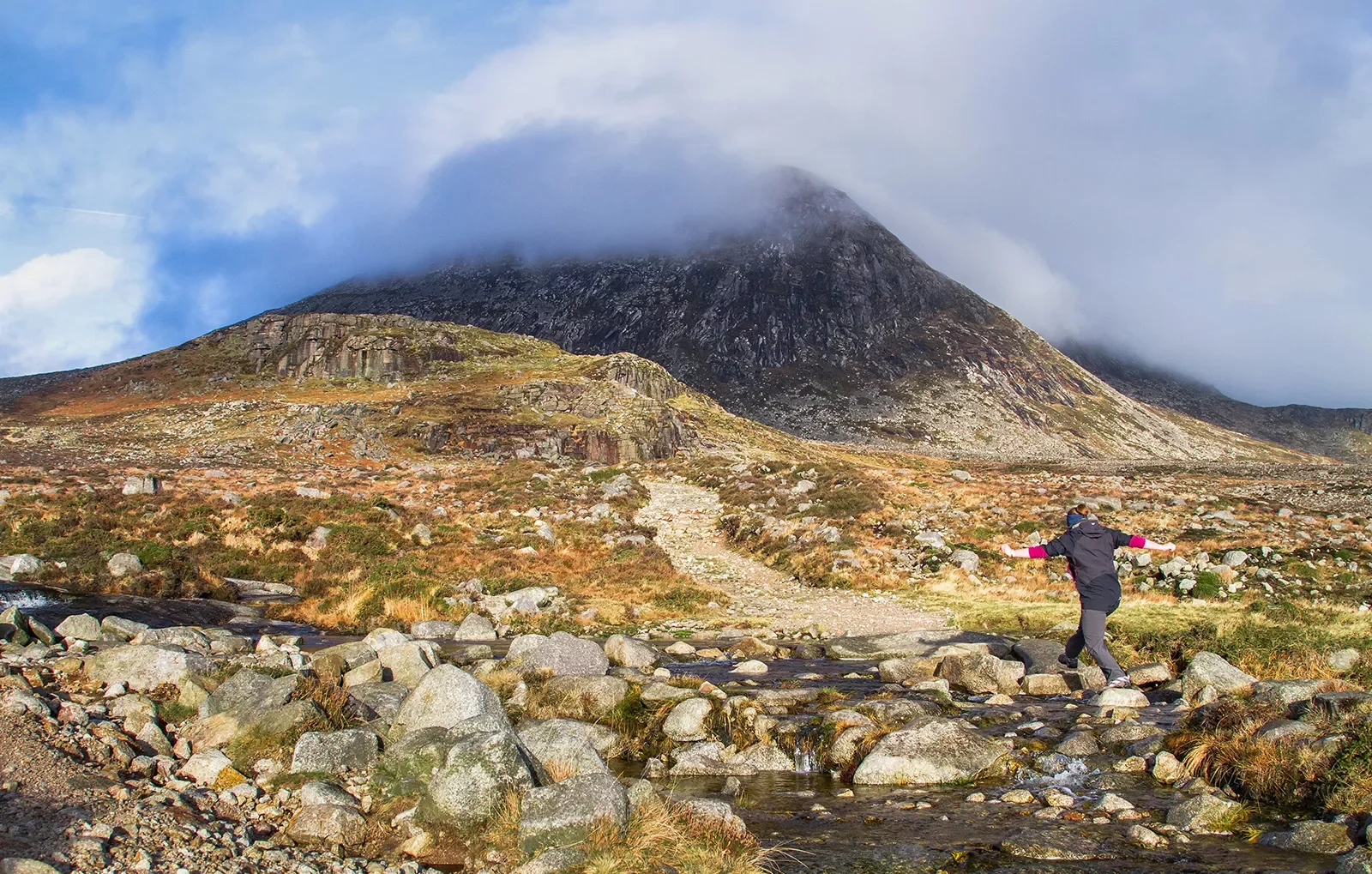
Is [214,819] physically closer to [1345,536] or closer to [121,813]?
[121,813]

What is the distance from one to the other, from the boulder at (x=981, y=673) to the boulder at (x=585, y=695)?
7.06 m

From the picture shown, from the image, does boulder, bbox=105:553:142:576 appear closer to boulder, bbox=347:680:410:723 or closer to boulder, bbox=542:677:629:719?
boulder, bbox=347:680:410:723

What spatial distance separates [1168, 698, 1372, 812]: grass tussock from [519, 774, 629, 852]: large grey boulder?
800 centimetres

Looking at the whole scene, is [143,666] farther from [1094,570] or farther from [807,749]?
[1094,570]

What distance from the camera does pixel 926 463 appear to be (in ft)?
353

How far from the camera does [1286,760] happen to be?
989cm

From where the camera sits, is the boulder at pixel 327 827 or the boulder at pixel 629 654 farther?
the boulder at pixel 629 654

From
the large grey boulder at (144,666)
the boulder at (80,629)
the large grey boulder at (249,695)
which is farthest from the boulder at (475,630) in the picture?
the large grey boulder at (249,695)

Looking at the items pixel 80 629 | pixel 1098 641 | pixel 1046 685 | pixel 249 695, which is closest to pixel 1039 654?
pixel 1046 685

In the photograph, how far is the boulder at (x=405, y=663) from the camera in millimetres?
15289

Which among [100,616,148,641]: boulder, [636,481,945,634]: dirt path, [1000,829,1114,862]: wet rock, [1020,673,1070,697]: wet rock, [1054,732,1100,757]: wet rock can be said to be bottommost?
[636,481,945,634]: dirt path

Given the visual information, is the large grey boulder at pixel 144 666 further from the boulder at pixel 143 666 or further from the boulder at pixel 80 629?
the boulder at pixel 80 629

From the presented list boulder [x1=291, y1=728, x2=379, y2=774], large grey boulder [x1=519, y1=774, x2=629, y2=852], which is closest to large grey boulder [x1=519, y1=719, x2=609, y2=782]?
large grey boulder [x1=519, y1=774, x2=629, y2=852]

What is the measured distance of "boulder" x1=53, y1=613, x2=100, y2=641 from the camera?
52.5 feet
